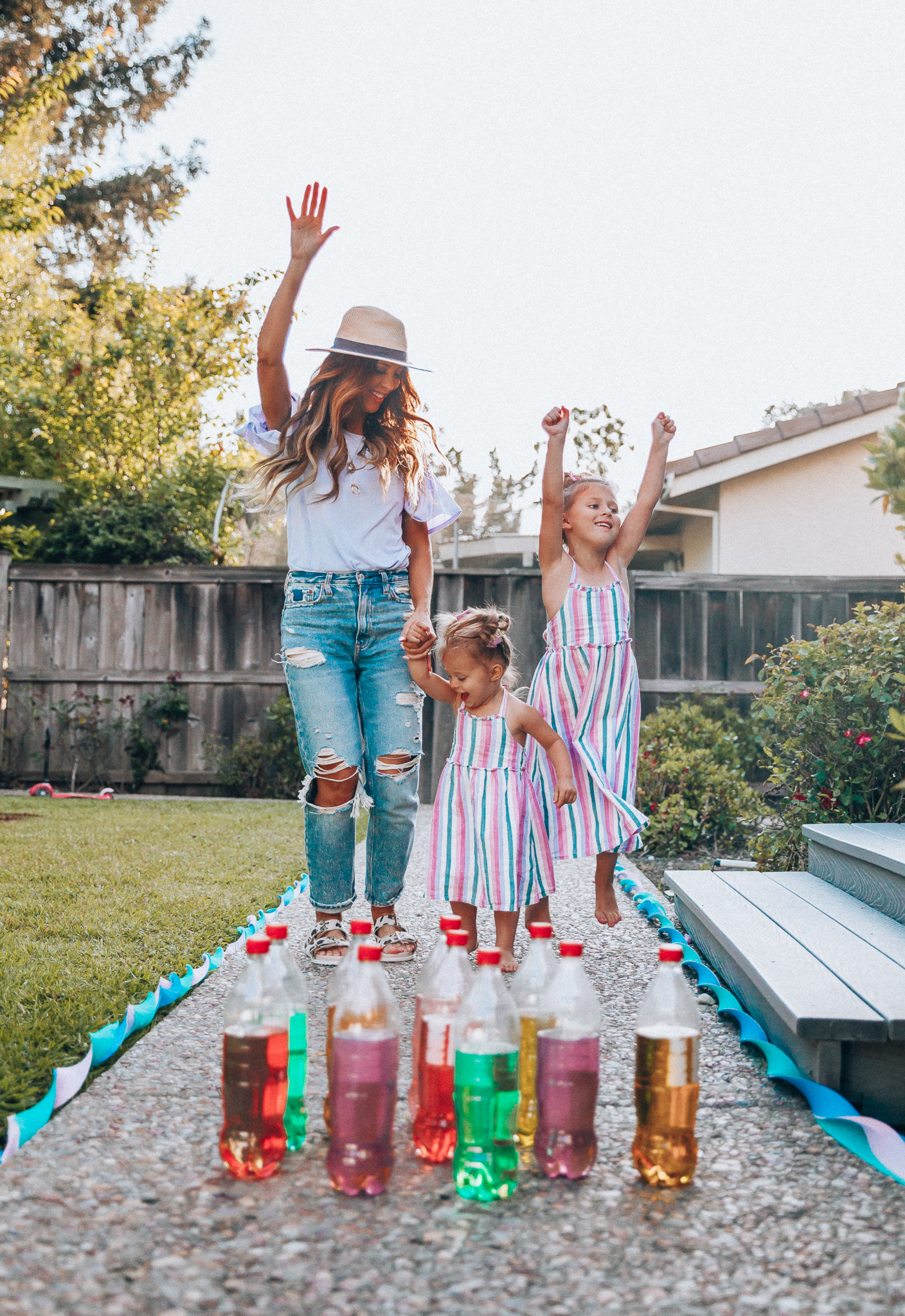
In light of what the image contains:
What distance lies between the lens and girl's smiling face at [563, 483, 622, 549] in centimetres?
355

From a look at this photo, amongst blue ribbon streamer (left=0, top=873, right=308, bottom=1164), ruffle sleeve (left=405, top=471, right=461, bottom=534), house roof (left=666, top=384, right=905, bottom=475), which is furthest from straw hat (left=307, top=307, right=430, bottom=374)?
house roof (left=666, top=384, right=905, bottom=475)

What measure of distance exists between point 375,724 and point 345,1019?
5.23 feet

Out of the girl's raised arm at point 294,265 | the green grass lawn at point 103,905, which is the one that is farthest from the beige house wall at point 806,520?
the girl's raised arm at point 294,265

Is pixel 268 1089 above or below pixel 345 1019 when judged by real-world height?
below

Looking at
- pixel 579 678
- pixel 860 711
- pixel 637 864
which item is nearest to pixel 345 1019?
pixel 579 678

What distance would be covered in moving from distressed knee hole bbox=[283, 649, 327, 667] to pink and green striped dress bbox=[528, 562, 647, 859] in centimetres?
76

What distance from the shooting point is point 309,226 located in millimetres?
2896

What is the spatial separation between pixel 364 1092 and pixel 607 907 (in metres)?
1.88

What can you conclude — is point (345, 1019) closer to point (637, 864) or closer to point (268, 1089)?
point (268, 1089)

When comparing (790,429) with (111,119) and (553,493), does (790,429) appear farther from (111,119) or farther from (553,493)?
(111,119)

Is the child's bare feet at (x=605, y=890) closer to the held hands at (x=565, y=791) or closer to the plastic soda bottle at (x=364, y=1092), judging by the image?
the held hands at (x=565, y=791)

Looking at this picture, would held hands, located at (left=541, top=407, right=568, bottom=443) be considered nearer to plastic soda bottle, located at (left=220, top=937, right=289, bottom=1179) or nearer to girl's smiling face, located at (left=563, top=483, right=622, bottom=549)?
girl's smiling face, located at (left=563, top=483, right=622, bottom=549)

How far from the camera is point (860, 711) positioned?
14.9ft

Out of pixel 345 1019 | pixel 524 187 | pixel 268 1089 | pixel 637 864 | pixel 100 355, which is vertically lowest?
pixel 637 864
